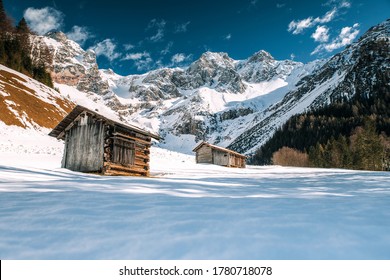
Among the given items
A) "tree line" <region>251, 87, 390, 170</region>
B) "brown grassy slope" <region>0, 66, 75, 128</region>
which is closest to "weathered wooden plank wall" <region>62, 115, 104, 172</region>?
"brown grassy slope" <region>0, 66, 75, 128</region>

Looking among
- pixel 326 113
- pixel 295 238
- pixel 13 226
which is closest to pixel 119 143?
pixel 13 226

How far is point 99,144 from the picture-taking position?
→ 17.4 meters

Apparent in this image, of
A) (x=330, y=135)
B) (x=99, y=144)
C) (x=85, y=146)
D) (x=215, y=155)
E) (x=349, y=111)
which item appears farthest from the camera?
(x=349, y=111)

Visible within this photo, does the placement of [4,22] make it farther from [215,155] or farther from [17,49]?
[215,155]

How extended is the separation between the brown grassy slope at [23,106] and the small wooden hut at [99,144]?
24564mm

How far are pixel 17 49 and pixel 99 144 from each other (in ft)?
215

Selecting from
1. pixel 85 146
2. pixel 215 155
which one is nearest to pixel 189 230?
pixel 85 146

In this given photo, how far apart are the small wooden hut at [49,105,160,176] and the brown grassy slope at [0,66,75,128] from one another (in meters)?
24.6

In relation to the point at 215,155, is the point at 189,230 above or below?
below

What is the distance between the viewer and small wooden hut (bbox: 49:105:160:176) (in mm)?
17266

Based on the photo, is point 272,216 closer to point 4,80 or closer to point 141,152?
point 141,152

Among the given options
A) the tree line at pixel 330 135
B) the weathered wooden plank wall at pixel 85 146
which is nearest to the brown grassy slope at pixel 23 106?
the weathered wooden plank wall at pixel 85 146

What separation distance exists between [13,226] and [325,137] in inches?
4703

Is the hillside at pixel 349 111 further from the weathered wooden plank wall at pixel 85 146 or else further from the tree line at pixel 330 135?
the weathered wooden plank wall at pixel 85 146
